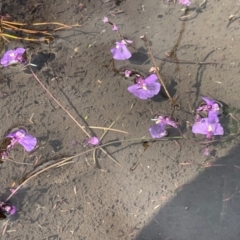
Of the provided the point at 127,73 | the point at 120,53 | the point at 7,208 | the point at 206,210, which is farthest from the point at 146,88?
the point at 7,208

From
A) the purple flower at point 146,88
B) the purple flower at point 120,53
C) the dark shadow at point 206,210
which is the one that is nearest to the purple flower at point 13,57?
the purple flower at point 120,53

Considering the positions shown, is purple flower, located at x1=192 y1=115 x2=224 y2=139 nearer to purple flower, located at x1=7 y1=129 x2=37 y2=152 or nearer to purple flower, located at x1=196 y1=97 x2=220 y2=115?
purple flower, located at x1=196 y1=97 x2=220 y2=115

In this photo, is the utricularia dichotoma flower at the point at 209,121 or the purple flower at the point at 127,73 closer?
the utricularia dichotoma flower at the point at 209,121

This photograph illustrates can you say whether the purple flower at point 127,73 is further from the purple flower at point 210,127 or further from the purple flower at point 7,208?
the purple flower at point 7,208

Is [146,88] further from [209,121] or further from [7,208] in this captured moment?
[7,208]

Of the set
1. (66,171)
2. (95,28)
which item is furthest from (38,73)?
(66,171)

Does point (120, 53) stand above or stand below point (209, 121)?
above

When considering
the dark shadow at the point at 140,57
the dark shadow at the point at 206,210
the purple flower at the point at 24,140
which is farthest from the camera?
the dark shadow at the point at 140,57
